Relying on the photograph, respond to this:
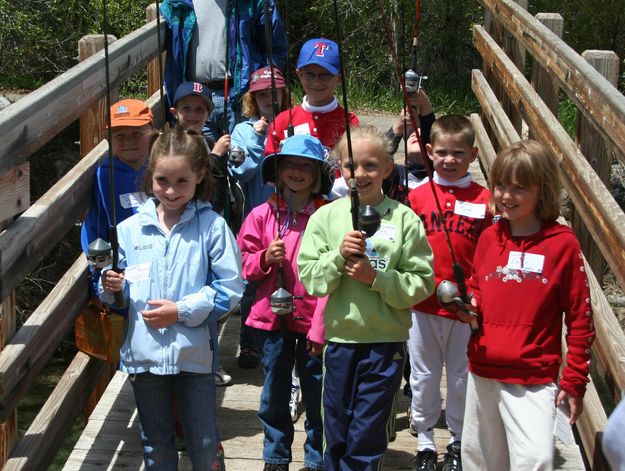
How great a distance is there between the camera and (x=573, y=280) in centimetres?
355

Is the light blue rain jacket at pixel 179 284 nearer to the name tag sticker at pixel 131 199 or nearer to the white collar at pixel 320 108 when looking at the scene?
the name tag sticker at pixel 131 199

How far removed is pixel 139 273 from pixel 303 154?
786 millimetres

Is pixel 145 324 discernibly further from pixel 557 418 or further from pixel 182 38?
pixel 182 38

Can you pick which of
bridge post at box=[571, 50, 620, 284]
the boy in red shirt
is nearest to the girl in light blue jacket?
the boy in red shirt

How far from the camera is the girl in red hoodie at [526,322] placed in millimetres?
3520

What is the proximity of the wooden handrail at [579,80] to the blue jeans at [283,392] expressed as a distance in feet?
4.46

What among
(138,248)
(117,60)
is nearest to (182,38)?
(117,60)

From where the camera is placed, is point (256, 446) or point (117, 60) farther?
point (117, 60)

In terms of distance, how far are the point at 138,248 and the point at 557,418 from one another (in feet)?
5.06

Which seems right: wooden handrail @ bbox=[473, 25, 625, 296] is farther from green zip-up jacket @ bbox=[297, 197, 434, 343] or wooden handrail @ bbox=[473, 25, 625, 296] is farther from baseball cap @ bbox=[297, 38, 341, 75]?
baseball cap @ bbox=[297, 38, 341, 75]

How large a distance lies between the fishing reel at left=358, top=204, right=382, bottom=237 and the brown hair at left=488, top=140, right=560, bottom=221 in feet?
1.64

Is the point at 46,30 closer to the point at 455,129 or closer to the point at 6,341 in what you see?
the point at 455,129

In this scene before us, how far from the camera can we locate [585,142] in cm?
475

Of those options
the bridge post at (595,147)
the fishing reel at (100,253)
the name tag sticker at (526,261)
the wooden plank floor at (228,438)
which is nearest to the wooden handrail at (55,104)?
the fishing reel at (100,253)
